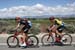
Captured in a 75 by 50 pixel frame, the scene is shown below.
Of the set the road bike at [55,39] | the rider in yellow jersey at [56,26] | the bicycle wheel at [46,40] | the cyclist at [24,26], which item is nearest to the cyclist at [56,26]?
the rider in yellow jersey at [56,26]

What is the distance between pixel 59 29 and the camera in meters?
13.9

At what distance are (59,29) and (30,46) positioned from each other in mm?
1784

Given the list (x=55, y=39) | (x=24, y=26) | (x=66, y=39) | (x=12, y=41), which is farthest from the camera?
(x=55, y=39)

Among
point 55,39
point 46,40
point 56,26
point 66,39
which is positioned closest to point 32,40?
point 46,40

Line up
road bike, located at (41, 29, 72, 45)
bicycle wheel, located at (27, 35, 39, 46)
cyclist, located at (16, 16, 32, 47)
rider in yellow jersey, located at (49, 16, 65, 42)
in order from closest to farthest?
cyclist, located at (16, 16, 32, 47), bicycle wheel, located at (27, 35, 39, 46), rider in yellow jersey, located at (49, 16, 65, 42), road bike, located at (41, 29, 72, 45)

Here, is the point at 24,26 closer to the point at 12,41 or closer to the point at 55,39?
the point at 12,41

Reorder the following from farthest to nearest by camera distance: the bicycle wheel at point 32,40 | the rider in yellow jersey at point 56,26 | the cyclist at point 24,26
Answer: the rider in yellow jersey at point 56,26, the bicycle wheel at point 32,40, the cyclist at point 24,26

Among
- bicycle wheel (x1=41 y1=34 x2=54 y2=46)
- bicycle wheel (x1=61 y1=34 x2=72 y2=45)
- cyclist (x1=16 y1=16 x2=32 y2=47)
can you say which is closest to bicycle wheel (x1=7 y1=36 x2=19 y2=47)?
cyclist (x1=16 y1=16 x2=32 y2=47)

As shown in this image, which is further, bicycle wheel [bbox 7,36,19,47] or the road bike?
the road bike

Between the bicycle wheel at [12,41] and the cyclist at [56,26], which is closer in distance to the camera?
the bicycle wheel at [12,41]

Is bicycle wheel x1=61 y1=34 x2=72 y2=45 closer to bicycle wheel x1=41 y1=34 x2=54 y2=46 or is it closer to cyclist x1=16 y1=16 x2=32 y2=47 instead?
bicycle wheel x1=41 y1=34 x2=54 y2=46

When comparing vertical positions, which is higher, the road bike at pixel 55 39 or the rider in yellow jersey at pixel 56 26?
Answer: the rider in yellow jersey at pixel 56 26

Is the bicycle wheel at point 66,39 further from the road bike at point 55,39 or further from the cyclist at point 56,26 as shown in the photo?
the cyclist at point 56,26

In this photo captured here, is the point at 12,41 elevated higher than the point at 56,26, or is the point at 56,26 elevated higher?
the point at 56,26
